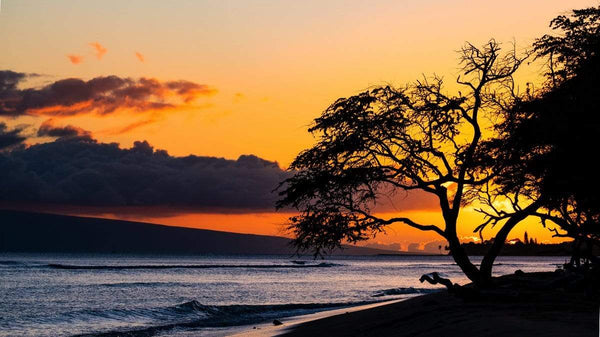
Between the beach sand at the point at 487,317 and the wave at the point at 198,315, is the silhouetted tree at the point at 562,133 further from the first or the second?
the wave at the point at 198,315

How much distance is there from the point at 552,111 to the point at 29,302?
4254cm

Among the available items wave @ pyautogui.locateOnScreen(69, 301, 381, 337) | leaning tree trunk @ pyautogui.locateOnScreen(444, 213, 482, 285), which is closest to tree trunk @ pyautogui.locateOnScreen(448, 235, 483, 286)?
leaning tree trunk @ pyautogui.locateOnScreen(444, 213, 482, 285)

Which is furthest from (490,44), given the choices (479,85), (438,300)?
(438,300)

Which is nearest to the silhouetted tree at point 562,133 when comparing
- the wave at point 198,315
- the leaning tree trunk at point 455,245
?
the leaning tree trunk at point 455,245

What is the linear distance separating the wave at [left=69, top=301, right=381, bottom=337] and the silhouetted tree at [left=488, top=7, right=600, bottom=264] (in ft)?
57.7

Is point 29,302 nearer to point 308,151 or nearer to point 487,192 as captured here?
point 308,151

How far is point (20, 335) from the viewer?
31.0m

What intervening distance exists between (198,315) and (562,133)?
89.8ft

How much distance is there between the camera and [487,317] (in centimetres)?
1536

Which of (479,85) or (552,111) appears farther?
(479,85)

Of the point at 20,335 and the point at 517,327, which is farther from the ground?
the point at 517,327

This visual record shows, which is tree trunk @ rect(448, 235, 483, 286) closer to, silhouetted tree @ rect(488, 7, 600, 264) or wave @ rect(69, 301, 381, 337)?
silhouetted tree @ rect(488, 7, 600, 264)

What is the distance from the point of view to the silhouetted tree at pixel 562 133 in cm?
1853

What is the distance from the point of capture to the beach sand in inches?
540
